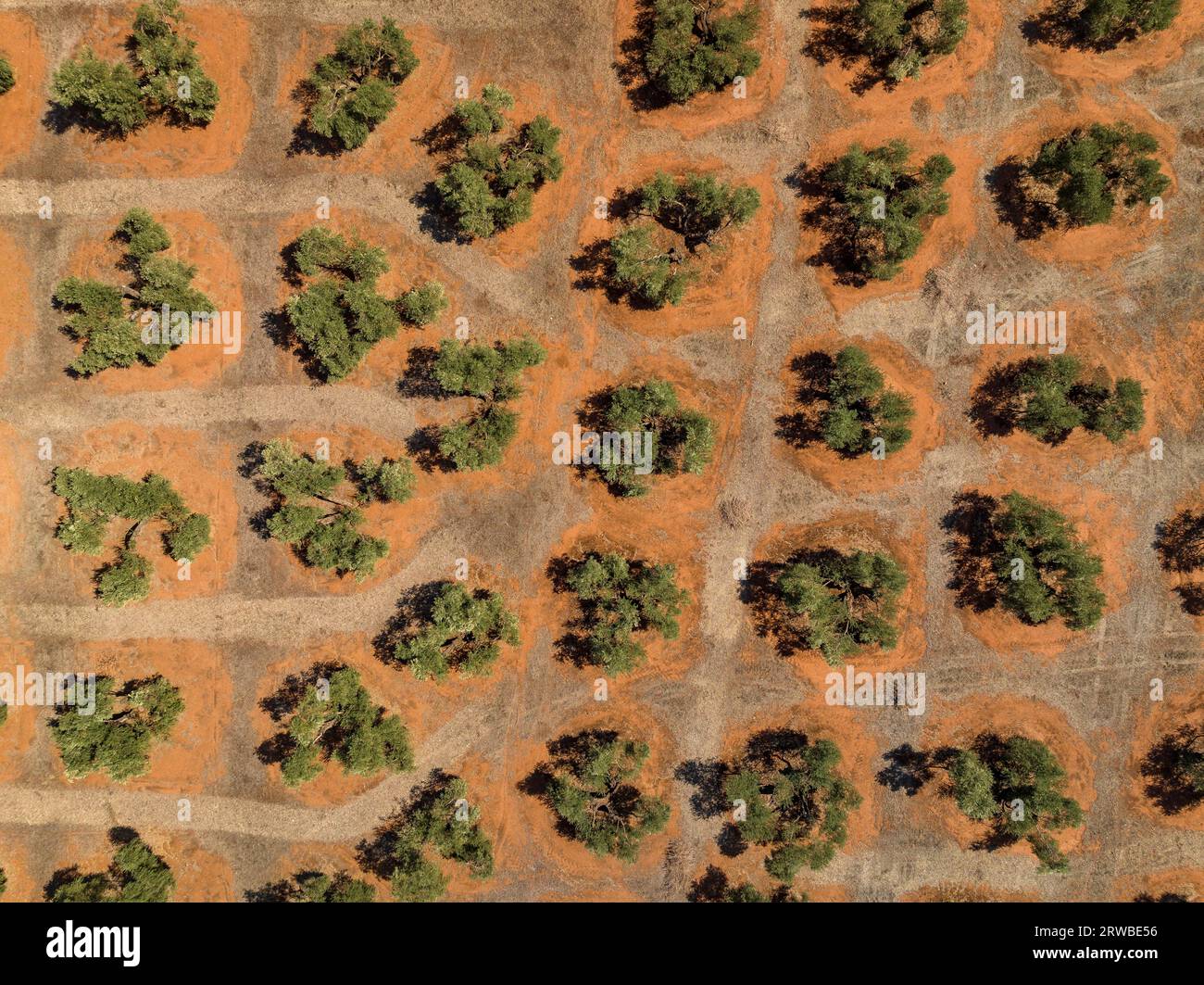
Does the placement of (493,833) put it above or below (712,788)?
below

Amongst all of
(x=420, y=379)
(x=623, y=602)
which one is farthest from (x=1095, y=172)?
(x=420, y=379)

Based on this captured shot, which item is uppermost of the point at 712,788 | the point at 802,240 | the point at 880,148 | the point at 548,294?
the point at 880,148

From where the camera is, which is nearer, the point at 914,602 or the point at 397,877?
the point at 397,877

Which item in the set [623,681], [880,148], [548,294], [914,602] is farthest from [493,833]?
[880,148]

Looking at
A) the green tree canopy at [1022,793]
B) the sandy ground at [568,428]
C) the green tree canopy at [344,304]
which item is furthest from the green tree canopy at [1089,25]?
the green tree canopy at [1022,793]

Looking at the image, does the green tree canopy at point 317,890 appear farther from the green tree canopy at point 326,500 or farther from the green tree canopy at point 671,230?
the green tree canopy at point 671,230

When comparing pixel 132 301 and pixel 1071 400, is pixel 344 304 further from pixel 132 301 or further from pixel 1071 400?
pixel 1071 400
